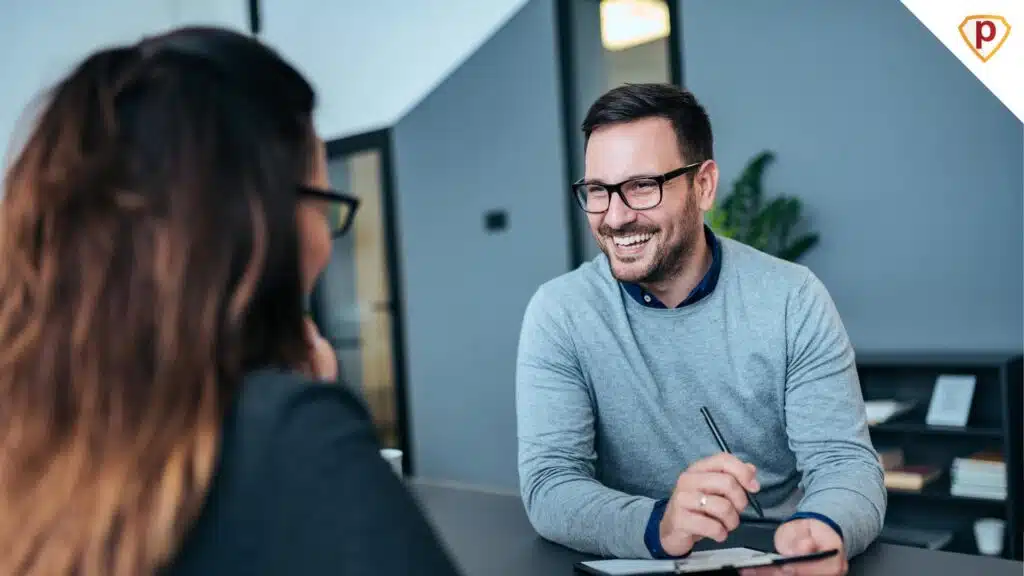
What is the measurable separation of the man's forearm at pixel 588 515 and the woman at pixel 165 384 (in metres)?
0.54

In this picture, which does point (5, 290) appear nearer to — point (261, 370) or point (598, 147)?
point (261, 370)

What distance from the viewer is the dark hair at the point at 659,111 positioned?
5.21 ft

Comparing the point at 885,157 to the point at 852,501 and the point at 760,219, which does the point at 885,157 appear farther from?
the point at 852,501

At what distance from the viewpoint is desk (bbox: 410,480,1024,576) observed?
101 cm

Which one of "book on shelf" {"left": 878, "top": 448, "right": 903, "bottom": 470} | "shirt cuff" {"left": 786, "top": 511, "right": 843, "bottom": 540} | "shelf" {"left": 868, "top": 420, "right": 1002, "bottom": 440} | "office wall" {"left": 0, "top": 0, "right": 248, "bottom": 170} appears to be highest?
"office wall" {"left": 0, "top": 0, "right": 248, "bottom": 170}

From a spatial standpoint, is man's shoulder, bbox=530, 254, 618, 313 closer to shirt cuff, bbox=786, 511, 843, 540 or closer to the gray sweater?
the gray sweater

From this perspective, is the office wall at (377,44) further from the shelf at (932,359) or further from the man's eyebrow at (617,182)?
the man's eyebrow at (617,182)

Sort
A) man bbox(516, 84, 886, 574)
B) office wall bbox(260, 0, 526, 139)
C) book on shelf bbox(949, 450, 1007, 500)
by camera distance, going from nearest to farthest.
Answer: man bbox(516, 84, 886, 574)
book on shelf bbox(949, 450, 1007, 500)
office wall bbox(260, 0, 526, 139)

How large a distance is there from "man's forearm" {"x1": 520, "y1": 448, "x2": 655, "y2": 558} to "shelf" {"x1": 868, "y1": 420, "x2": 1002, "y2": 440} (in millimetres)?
1985

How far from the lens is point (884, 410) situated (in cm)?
294

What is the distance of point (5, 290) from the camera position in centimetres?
63

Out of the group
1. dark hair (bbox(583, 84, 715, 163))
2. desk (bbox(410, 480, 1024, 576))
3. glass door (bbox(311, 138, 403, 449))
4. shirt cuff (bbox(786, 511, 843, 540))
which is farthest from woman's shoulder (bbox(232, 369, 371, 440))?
glass door (bbox(311, 138, 403, 449))

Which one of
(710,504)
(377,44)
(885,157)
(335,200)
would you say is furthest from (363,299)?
(335,200)

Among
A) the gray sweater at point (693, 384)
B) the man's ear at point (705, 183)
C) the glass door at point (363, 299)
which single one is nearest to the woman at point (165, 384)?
the gray sweater at point (693, 384)
